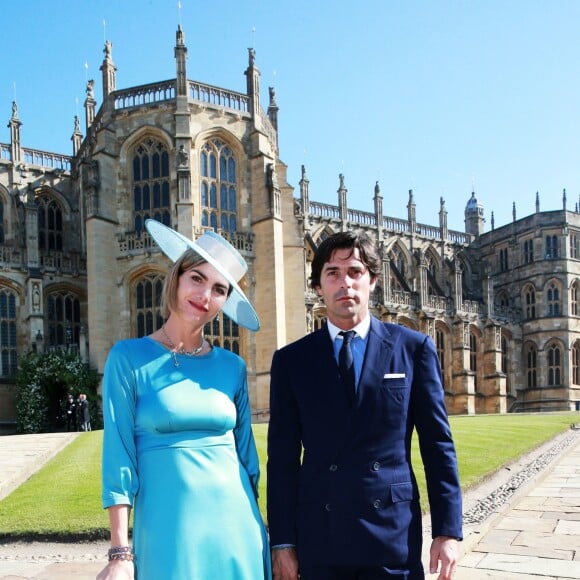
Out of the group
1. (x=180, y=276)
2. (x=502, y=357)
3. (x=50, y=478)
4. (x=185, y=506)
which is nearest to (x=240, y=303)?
(x=180, y=276)

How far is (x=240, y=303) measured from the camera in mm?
3650

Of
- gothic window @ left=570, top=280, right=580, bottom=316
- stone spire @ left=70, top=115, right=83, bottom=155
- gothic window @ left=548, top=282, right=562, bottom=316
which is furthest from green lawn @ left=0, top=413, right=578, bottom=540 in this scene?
gothic window @ left=570, top=280, right=580, bottom=316

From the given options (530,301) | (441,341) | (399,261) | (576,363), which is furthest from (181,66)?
(576,363)

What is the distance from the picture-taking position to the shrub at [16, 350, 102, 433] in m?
24.4

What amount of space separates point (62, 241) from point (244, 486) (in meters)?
30.6

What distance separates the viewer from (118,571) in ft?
→ 9.06

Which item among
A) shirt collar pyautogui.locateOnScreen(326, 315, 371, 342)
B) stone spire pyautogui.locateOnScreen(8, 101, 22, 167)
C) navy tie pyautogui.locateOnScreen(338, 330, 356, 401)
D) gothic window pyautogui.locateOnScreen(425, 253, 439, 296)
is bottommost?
navy tie pyautogui.locateOnScreen(338, 330, 356, 401)

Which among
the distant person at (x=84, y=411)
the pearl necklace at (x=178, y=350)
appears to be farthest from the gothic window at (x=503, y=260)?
the pearl necklace at (x=178, y=350)

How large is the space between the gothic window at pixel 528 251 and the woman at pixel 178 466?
45.9 metres

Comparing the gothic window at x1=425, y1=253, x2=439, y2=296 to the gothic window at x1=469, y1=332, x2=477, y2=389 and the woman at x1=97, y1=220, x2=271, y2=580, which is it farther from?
the woman at x1=97, y1=220, x2=271, y2=580

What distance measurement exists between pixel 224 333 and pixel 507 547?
19.8 meters

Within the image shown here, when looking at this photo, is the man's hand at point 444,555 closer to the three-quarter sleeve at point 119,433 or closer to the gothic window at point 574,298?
the three-quarter sleeve at point 119,433

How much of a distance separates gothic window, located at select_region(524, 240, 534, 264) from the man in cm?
4557

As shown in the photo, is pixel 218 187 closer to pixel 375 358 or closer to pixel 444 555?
pixel 375 358
